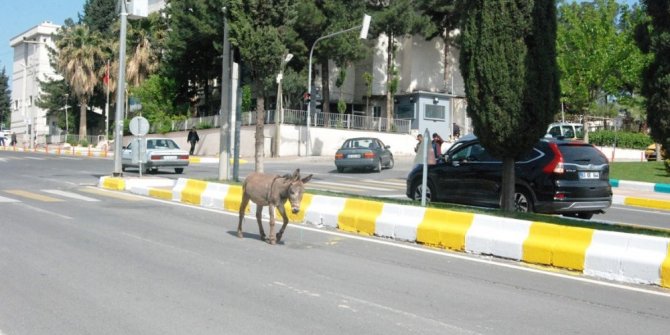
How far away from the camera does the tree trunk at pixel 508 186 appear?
12172 mm

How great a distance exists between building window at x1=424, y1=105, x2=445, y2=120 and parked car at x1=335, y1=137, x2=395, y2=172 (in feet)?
63.6

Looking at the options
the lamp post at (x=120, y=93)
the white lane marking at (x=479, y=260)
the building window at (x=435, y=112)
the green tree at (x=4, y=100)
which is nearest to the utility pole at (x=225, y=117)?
the lamp post at (x=120, y=93)

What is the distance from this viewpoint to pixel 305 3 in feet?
132

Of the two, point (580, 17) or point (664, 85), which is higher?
point (580, 17)

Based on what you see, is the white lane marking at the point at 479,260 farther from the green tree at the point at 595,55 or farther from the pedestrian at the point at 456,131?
the pedestrian at the point at 456,131

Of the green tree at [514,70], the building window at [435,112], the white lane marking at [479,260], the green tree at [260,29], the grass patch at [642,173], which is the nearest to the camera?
the white lane marking at [479,260]

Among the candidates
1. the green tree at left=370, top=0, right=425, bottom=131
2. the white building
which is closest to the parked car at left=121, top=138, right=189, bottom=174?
the green tree at left=370, top=0, right=425, bottom=131

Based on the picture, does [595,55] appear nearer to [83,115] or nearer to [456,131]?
[456,131]

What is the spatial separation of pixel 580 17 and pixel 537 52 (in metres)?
31.0

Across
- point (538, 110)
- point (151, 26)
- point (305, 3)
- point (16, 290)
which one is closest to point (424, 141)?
point (538, 110)

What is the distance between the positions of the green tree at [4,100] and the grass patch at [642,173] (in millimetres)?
102212

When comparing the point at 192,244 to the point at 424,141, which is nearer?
the point at 192,244

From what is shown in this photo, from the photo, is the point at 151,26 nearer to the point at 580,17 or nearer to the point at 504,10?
the point at 580,17

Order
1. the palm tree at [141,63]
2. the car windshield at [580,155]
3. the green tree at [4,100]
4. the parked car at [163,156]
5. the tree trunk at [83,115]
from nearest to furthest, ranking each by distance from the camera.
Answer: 1. the car windshield at [580,155]
2. the parked car at [163,156]
3. the palm tree at [141,63]
4. the tree trunk at [83,115]
5. the green tree at [4,100]
